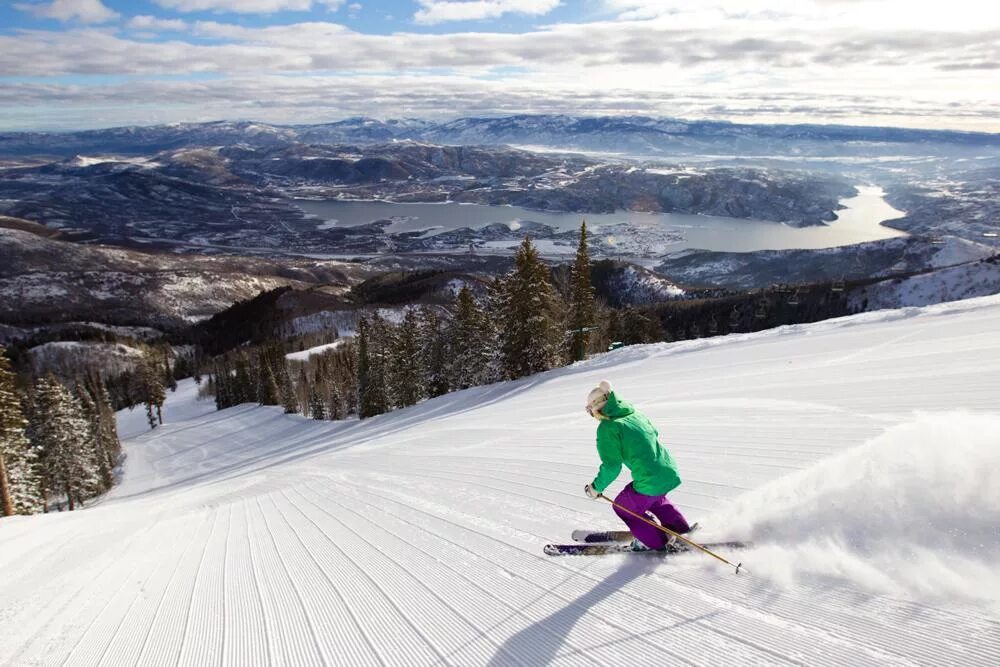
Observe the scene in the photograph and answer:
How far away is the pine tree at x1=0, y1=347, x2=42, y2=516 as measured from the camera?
992 inches

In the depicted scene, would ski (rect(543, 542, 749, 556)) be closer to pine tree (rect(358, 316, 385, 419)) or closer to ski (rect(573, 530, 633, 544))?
ski (rect(573, 530, 633, 544))

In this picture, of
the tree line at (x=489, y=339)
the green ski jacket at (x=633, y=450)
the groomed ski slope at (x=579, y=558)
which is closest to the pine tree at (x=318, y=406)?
the tree line at (x=489, y=339)

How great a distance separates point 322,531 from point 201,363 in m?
135

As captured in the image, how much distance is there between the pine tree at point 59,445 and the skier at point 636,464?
4843cm

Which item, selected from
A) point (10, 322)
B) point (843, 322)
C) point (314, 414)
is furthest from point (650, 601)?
point (10, 322)

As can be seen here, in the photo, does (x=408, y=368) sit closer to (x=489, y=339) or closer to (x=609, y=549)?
(x=489, y=339)

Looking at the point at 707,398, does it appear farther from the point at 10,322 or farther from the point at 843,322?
the point at 10,322

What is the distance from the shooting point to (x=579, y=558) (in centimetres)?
532

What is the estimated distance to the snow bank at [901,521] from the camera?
3.67 meters

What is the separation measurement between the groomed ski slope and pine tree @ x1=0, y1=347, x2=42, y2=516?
18.1 m

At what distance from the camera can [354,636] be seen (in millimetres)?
4625

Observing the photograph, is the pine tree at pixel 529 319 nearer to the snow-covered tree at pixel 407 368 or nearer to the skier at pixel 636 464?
the snow-covered tree at pixel 407 368

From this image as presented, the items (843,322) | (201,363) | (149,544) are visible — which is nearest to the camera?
(149,544)

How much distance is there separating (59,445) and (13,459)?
10.0 meters
